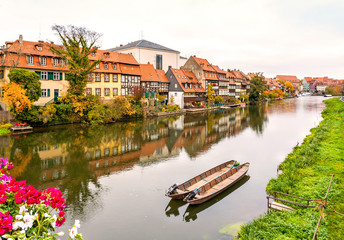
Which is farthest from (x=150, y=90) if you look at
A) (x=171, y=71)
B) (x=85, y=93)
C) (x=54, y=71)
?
(x=54, y=71)

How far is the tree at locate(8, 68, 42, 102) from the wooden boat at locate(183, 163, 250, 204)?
2651cm

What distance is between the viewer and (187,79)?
2475 inches

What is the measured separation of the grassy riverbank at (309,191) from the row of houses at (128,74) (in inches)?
1299

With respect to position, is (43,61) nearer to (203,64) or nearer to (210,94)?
(210,94)

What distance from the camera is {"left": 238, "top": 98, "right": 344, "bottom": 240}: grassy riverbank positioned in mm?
8945

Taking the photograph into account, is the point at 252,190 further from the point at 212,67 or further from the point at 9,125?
the point at 212,67

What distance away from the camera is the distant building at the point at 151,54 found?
206 feet

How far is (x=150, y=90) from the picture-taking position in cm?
5419

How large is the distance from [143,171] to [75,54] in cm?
2529

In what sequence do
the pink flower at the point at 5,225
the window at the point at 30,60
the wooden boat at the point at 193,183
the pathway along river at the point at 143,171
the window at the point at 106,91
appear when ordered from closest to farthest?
the pink flower at the point at 5,225 < the pathway along river at the point at 143,171 < the wooden boat at the point at 193,183 < the window at the point at 30,60 < the window at the point at 106,91

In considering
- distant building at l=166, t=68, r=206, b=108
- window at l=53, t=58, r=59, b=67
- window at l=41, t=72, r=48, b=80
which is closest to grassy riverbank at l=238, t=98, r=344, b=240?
window at l=41, t=72, r=48, b=80

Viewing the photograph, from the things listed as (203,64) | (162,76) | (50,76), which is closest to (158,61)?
(162,76)

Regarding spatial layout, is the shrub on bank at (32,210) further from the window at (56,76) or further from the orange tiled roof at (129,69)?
the orange tiled roof at (129,69)

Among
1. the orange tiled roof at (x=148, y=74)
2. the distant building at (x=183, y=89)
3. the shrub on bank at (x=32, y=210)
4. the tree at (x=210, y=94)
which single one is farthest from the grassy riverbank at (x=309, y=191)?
the tree at (x=210, y=94)
